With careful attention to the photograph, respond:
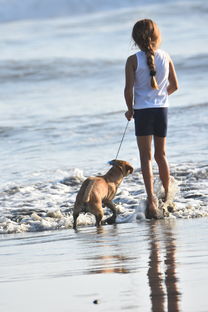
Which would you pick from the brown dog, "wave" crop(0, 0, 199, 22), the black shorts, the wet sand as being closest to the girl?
the black shorts

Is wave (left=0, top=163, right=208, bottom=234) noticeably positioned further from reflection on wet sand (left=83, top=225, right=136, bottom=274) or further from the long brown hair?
reflection on wet sand (left=83, top=225, right=136, bottom=274)

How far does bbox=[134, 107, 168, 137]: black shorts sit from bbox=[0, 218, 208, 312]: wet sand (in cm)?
87

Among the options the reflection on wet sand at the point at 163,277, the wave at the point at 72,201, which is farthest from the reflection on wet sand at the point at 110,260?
the wave at the point at 72,201

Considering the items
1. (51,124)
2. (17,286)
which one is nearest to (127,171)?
(17,286)

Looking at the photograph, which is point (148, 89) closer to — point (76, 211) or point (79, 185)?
point (76, 211)

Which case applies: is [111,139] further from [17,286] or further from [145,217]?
[17,286]

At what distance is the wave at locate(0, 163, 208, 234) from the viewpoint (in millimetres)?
8281

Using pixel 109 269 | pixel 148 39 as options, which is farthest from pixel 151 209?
pixel 109 269

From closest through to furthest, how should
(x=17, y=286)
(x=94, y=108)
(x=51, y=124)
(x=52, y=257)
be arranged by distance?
(x=17, y=286) → (x=52, y=257) → (x=51, y=124) → (x=94, y=108)

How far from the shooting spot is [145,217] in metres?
8.18

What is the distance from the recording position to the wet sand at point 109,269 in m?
4.36

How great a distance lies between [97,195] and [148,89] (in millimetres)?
1012

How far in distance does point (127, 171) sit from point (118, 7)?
3895 cm

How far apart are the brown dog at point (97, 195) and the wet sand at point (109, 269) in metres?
0.23
